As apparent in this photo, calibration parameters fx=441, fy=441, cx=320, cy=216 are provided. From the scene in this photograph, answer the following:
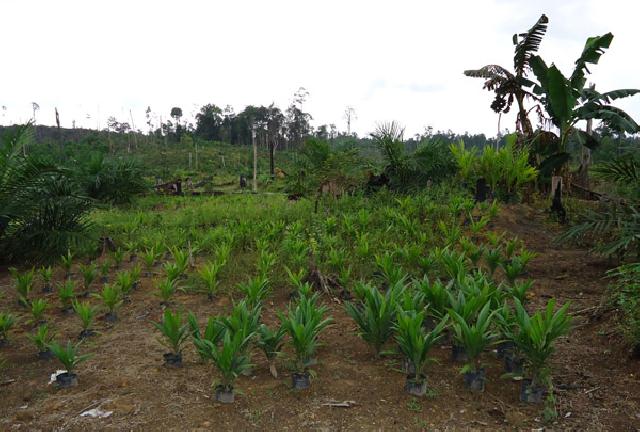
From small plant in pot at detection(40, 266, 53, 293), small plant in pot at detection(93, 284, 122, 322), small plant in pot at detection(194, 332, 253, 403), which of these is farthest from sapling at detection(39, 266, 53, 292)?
small plant in pot at detection(194, 332, 253, 403)

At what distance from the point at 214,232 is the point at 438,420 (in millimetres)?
4961

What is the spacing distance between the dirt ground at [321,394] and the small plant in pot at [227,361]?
7 centimetres

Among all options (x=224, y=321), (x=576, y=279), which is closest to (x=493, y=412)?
(x=224, y=321)

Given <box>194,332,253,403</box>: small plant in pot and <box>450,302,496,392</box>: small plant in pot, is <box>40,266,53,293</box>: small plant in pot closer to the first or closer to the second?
<box>194,332,253,403</box>: small plant in pot

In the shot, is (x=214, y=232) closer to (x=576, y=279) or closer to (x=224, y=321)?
(x=224, y=321)

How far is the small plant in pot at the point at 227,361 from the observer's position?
234cm

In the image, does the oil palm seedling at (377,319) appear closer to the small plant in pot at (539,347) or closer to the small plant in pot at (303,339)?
the small plant in pot at (303,339)

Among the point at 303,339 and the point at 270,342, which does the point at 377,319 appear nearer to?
the point at 303,339

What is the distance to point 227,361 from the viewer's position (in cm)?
234

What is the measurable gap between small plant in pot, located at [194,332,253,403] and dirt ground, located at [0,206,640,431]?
71 mm

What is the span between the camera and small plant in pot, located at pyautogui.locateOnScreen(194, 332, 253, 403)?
7.68ft

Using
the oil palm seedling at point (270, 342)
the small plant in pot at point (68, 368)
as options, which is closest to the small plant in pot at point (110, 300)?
the small plant in pot at point (68, 368)

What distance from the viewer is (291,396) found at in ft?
8.16

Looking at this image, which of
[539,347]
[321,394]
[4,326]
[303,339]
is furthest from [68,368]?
[539,347]
